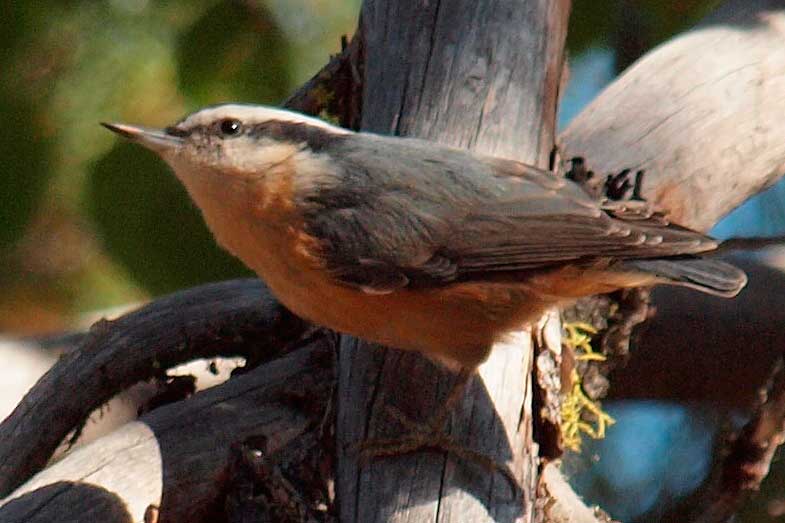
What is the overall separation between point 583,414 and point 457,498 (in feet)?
2.62

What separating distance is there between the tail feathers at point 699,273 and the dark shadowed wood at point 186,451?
0.71 m

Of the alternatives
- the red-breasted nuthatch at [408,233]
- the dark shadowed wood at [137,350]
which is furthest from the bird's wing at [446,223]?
the dark shadowed wood at [137,350]

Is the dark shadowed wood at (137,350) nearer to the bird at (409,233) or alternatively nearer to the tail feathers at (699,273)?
the bird at (409,233)

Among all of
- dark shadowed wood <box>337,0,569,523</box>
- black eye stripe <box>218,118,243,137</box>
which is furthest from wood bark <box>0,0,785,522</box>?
black eye stripe <box>218,118,243,137</box>

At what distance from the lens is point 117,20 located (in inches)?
144

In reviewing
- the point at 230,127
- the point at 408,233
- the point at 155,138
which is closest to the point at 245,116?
the point at 230,127

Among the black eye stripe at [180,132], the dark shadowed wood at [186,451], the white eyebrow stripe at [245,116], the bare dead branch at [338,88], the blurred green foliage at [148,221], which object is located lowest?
the dark shadowed wood at [186,451]

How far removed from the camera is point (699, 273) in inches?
103

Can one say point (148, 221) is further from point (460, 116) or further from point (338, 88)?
point (460, 116)

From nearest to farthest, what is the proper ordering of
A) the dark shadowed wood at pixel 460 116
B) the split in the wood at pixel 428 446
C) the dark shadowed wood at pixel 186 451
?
the dark shadowed wood at pixel 186 451
the split in the wood at pixel 428 446
the dark shadowed wood at pixel 460 116

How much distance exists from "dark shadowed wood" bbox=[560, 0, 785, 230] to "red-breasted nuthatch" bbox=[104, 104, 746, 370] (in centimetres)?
45

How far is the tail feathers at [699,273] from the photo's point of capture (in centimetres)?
261

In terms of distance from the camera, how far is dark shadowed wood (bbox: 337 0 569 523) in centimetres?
255

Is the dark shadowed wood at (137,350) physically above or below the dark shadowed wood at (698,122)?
below
